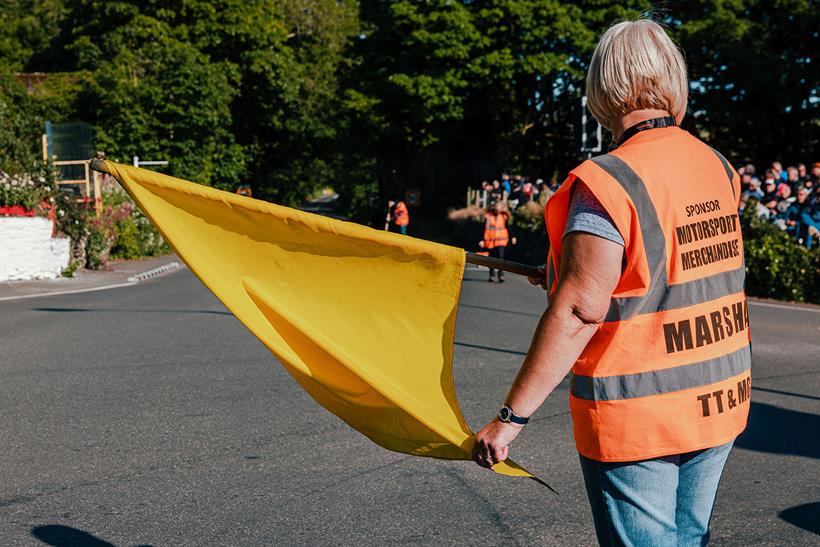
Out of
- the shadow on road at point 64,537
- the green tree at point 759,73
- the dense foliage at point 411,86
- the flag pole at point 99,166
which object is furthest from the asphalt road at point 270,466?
the green tree at point 759,73

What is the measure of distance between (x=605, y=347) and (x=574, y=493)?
304 cm

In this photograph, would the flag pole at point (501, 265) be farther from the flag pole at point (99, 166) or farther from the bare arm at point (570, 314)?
the bare arm at point (570, 314)

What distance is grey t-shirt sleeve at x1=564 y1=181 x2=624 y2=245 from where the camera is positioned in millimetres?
2113

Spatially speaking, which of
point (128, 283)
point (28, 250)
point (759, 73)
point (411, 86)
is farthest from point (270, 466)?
point (411, 86)

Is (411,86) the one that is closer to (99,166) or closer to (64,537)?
(64,537)

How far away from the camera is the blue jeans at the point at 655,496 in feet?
7.38

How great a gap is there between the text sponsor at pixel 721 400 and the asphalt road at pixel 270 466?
6.84 feet

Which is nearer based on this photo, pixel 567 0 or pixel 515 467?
pixel 515 467

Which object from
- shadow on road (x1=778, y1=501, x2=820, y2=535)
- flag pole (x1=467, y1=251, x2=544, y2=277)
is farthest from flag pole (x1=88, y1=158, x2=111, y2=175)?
shadow on road (x1=778, y1=501, x2=820, y2=535)

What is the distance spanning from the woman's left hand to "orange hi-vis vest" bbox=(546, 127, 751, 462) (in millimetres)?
167

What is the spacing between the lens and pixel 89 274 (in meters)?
22.7

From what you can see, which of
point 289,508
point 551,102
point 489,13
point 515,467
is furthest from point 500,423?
point 551,102

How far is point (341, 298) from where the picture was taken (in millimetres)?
2805

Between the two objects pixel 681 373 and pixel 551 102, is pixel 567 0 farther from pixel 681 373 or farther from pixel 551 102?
pixel 681 373
